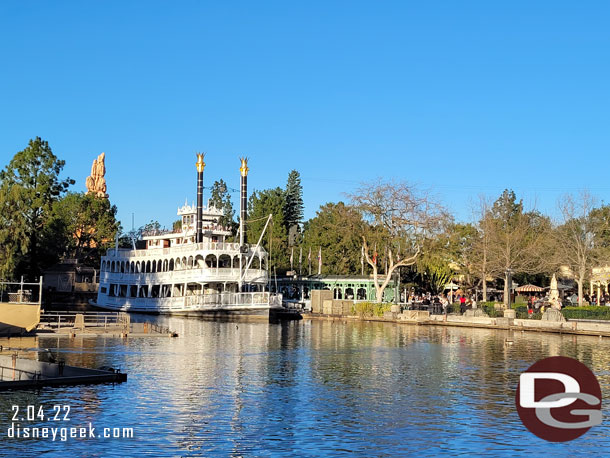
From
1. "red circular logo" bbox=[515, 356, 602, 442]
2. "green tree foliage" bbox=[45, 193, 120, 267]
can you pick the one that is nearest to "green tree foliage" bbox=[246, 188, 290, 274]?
"green tree foliage" bbox=[45, 193, 120, 267]

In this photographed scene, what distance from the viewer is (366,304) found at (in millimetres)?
65750

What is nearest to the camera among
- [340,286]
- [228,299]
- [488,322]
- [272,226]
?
[488,322]

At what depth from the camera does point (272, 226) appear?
9969 centimetres

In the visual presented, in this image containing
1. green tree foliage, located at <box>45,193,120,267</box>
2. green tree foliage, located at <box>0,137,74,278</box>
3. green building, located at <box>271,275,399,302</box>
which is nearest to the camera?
green tree foliage, located at <box>0,137,74,278</box>

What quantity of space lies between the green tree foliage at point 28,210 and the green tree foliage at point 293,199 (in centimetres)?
5253

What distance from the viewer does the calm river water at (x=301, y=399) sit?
16812mm

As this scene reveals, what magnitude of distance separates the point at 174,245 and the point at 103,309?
15.1 metres

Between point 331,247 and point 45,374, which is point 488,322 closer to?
point 45,374

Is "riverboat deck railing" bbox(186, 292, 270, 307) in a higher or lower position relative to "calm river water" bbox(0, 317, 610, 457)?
higher

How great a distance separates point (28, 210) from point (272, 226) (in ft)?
137

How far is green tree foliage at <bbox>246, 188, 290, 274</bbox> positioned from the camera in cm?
9619

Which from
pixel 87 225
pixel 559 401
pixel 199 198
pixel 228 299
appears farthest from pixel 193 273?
pixel 87 225

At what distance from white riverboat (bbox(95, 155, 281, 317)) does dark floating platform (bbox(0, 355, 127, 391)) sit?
35.1 meters

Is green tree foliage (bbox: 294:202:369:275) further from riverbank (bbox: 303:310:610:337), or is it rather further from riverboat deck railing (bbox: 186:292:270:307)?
riverboat deck railing (bbox: 186:292:270:307)
